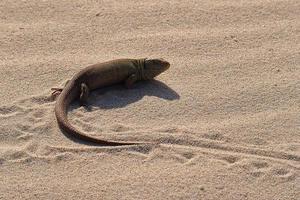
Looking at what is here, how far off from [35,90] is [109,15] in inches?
49.3

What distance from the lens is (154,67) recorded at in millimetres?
5191

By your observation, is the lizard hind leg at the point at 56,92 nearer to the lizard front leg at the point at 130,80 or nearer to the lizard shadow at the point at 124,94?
the lizard shadow at the point at 124,94

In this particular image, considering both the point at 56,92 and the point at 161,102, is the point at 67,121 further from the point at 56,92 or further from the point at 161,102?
the point at 161,102

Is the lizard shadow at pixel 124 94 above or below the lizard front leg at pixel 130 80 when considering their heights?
below

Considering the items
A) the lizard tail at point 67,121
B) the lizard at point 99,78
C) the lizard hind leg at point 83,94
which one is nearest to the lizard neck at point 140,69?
the lizard at point 99,78

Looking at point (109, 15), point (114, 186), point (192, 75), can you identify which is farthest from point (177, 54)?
point (114, 186)

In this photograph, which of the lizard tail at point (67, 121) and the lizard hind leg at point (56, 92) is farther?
the lizard hind leg at point (56, 92)

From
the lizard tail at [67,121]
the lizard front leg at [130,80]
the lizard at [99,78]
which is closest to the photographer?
the lizard tail at [67,121]

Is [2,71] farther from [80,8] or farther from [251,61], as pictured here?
[251,61]

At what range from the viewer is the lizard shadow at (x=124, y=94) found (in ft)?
16.2

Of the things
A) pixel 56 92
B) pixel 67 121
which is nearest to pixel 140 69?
pixel 56 92

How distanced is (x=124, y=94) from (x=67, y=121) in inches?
24.3

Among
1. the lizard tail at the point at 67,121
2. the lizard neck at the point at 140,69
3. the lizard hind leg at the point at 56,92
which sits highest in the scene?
the lizard neck at the point at 140,69

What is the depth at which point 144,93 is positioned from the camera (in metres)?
5.16
